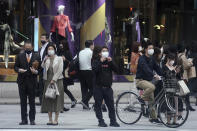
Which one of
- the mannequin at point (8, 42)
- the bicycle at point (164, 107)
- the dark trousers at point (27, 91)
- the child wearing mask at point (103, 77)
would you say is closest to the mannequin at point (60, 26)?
the mannequin at point (8, 42)

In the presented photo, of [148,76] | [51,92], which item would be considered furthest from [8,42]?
[148,76]

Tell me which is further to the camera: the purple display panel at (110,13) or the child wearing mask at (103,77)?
the purple display panel at (110,13)

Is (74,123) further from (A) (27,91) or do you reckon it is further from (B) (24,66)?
(B) (24,66)

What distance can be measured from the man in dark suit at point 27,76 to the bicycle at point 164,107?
1960 mm

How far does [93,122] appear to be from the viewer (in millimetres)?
14984

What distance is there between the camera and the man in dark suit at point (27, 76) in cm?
1413

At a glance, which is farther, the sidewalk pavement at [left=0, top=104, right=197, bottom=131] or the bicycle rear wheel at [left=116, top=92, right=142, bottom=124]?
the bicycle rear wheel at [left=116, top=92, right=142, bottom=124]

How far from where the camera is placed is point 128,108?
1436cm

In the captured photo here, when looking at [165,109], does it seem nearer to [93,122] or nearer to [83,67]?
[93,122]

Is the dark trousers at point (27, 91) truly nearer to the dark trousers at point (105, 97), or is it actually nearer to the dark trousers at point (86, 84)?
the dark trousers at point (105, 97)

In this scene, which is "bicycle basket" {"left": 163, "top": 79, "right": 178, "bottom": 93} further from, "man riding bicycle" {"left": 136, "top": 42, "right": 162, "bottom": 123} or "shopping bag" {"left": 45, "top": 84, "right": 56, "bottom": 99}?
"shopping bag" {"left": 45, "top": 84, "right": 56, "bottom": 99}

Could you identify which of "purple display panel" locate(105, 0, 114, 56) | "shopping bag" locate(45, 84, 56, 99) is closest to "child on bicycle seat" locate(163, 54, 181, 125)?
"shopping bag" locate(45, 84, 56, 99)

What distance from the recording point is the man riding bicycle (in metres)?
14.4

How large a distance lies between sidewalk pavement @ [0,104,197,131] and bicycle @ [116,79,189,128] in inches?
7.1
